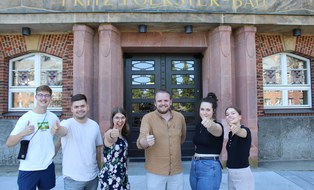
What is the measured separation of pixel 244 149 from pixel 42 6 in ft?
19.7

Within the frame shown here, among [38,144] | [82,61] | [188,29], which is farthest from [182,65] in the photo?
[38,144]

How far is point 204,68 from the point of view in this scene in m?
7.80

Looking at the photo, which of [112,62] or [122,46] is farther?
[122,46]

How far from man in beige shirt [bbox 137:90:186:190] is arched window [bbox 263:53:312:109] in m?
5.55

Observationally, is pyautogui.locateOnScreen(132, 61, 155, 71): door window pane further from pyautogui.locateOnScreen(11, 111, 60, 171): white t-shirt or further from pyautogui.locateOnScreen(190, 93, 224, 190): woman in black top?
pyautogui.locateOnScreen(190, 93, 224, 190): woman in black top

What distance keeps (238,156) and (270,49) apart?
556cm

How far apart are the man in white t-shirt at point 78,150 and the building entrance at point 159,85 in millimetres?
4598

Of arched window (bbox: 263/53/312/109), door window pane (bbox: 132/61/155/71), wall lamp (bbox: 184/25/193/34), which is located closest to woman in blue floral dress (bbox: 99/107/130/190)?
wall lamp (bbox: 184/25/193/34)

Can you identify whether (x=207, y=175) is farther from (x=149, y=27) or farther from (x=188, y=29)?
(x=149, y=27)

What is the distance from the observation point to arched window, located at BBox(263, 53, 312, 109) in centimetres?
805

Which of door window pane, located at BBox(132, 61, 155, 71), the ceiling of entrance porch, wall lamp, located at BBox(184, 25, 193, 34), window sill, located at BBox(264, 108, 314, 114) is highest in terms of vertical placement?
the ceiling of entrance porch

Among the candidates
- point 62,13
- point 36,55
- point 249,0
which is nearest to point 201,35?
point 249,0

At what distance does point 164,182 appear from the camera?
10.6 feet

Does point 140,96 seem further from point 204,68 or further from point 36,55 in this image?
point 36,55
